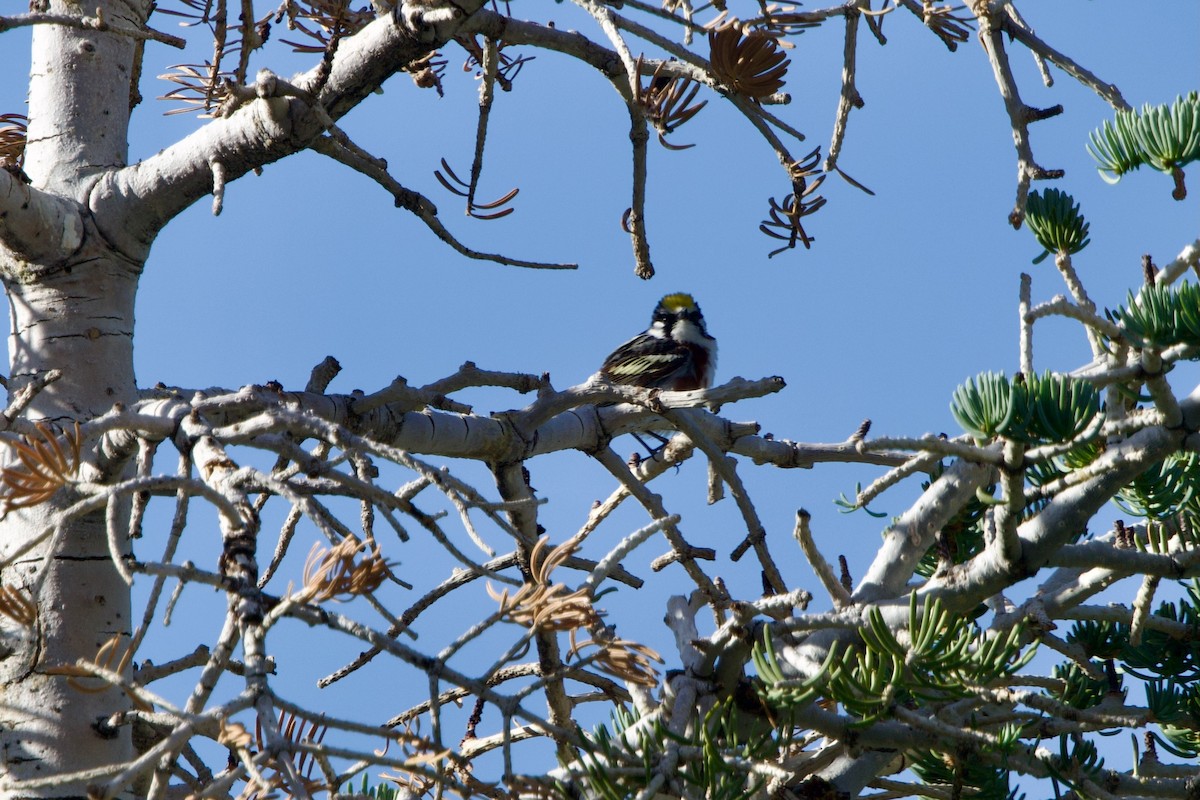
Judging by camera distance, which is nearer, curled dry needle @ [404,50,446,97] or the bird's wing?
curled dry needle @ [404,50,446,97]

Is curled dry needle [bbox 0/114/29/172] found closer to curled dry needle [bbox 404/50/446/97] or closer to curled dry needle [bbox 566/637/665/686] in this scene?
curled dry needle [bbox 404/50/446/97]

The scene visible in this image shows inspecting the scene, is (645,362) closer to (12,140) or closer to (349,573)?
(12,140)

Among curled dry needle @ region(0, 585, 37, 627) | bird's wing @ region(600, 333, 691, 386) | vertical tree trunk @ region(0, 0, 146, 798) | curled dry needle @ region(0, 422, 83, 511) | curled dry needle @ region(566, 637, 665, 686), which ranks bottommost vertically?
curled dry needle @ region(566, 637, 665, 686)

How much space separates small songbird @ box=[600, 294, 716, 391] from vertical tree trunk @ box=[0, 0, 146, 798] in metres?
4.40

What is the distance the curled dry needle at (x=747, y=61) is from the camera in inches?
101

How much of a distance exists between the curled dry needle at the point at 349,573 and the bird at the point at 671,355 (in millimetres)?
5381

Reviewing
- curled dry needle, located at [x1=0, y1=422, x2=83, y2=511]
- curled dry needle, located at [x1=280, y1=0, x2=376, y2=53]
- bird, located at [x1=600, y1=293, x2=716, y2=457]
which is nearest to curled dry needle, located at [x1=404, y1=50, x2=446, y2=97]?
curled dry needle, located at [x1=280, y1=0, x2=376, y2=53]

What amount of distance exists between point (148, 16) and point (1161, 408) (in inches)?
126

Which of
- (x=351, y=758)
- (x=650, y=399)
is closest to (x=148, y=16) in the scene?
(x=650, y=399)

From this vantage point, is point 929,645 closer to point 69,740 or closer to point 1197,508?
point 1197,508

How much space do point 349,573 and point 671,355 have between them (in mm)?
6362

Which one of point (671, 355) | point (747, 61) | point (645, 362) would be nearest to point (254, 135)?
point (747, 61)

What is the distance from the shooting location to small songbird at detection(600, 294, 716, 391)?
7664mm

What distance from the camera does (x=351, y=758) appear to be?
50.8 inches
